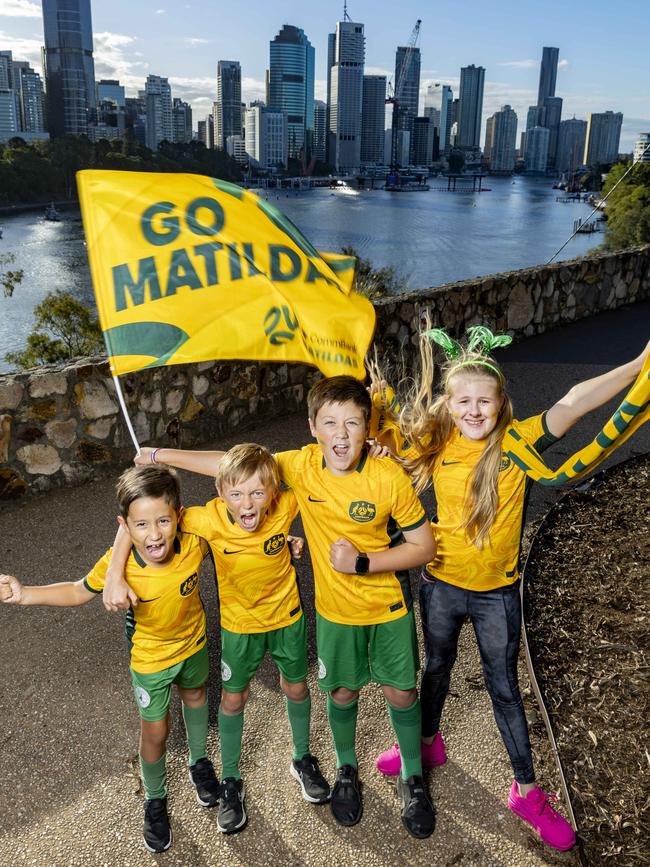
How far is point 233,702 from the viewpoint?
3254 millimetres

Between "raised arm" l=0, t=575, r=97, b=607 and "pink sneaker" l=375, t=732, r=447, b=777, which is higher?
"raised arm" l=0, t=575, r=97, b=607

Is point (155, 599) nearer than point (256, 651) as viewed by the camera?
Yes

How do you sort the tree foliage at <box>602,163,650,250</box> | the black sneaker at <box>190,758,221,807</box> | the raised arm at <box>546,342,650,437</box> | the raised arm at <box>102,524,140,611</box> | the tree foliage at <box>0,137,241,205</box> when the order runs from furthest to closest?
the tree foliage at <box>0,137,241,205</box> < the tree foliage at <box>602,163,650,250</box> < the black sneaker at <box>190,758,221,807</box> < the raised arm at <box>546,342,650,437</box> < the raised arm at <box>102,524,140,611</box>

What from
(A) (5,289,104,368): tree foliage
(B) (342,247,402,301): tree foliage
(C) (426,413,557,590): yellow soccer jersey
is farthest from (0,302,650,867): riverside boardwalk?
(A) (5,289,104,368): tree foliage

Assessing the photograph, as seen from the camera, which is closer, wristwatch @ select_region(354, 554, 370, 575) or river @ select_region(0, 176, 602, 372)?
wristwatch @ select_region(354, 554, 370, 575)

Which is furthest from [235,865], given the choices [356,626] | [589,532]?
[589,532]

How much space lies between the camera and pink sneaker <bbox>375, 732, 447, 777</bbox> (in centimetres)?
342

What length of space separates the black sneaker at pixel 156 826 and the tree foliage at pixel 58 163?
306 feet

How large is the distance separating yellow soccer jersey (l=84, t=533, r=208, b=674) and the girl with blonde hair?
3.26 ft

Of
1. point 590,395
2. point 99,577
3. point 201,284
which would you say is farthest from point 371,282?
point 99,577

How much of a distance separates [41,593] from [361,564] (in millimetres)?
1247

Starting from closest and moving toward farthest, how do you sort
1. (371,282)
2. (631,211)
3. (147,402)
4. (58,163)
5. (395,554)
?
(395,554), (147,402), (371,282), (631,211), (58,163)

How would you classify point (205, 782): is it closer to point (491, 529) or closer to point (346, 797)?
point (346, 797)

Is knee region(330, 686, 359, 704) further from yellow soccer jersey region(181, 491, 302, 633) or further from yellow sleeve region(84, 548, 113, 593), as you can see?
yellow sleeve region(84, 548, 113, 593)
